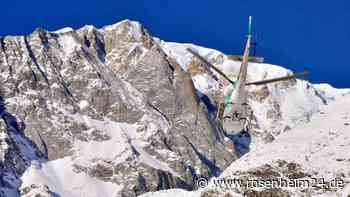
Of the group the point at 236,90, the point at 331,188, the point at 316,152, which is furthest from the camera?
the point at 316,152

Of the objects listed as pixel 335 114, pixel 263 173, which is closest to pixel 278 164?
pixel 263 173

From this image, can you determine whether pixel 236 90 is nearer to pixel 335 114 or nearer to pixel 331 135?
pixel 331 135

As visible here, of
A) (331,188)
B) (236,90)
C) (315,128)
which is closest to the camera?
(236,90)

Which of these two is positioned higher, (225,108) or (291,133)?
(291,133)

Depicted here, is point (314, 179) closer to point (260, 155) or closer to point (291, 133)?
point (260, 155)

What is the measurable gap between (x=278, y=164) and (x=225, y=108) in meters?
25.0

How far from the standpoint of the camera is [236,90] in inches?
5743

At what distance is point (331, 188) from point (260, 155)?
62.0ft

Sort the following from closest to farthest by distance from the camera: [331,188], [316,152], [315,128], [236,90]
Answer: [236,90]
[331,188]
[316,152]
[315,128]

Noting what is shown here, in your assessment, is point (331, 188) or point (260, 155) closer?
point (331, 188)

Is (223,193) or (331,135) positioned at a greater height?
(331,135)

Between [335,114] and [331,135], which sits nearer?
[331,135]

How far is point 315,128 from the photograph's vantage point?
189m

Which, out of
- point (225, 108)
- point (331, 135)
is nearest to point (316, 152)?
point (331, 135)
